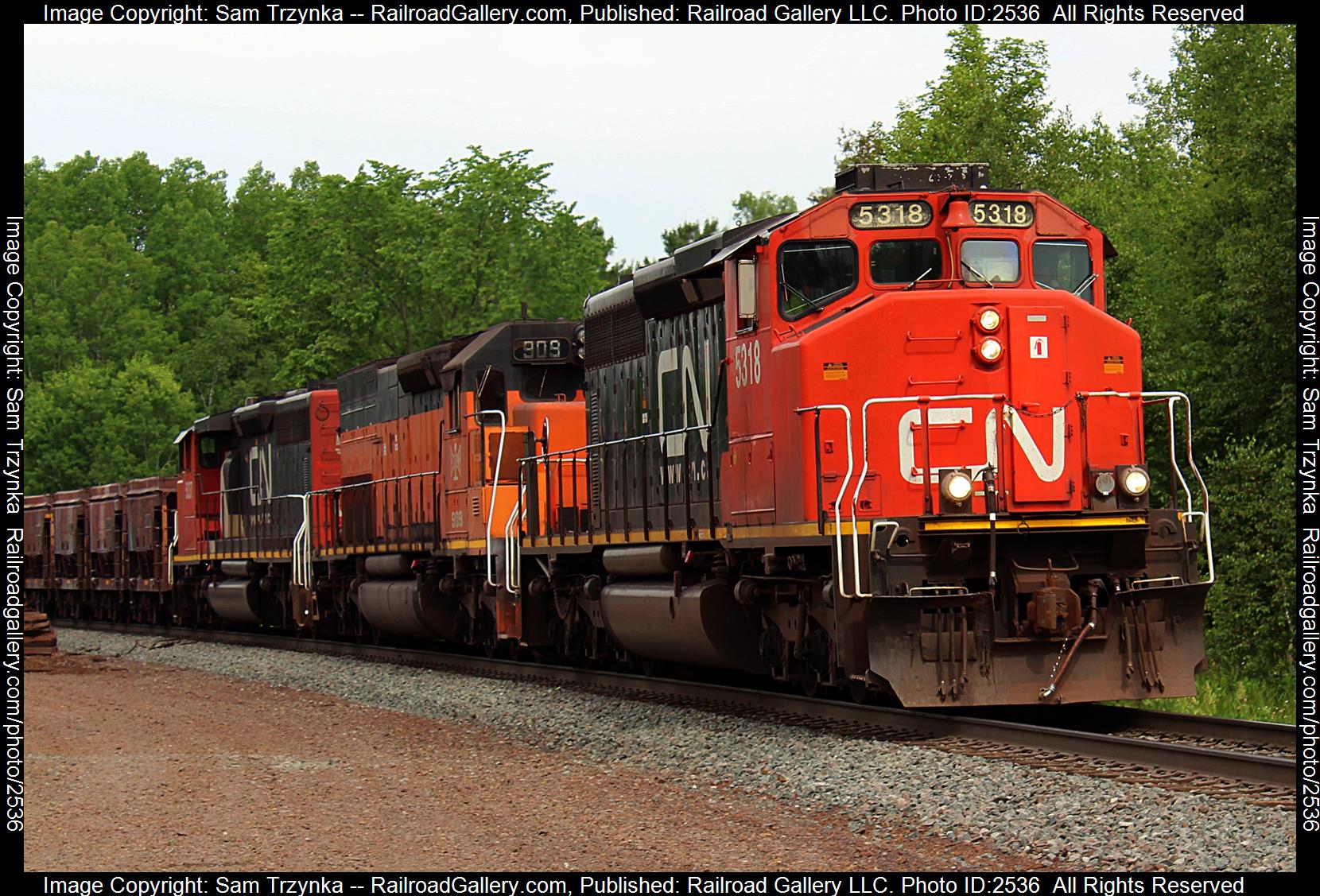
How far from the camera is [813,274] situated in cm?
1194

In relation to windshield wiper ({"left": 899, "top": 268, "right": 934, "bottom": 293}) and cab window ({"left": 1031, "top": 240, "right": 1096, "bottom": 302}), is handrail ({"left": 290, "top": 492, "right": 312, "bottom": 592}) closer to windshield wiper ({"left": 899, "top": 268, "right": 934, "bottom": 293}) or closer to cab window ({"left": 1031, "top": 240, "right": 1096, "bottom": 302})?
windshield wiper ({"left": 899, "top": 268, "right": 934, "bottom": 293})

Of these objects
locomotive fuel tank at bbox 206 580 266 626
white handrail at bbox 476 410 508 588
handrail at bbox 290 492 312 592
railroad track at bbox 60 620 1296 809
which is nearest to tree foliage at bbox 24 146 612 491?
locomotive fuel tank at bbox 206 580 266 626

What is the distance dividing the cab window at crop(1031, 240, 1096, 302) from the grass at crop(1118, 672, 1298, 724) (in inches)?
126

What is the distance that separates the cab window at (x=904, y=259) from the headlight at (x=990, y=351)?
2.68 ft

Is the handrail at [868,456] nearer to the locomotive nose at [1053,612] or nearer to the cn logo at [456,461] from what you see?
the locomotive nose at [1053,612]

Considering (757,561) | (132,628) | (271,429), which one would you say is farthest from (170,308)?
(757,561)

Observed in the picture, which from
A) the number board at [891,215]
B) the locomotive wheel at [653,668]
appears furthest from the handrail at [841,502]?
the locomotive wheel at [653,668]

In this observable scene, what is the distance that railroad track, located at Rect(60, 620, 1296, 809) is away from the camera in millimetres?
8750

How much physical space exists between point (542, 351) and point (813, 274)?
7.68 m

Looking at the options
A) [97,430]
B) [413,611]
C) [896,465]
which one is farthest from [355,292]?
[896,465]

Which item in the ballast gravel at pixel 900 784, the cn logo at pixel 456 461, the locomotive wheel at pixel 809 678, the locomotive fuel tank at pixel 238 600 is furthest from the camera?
the locomotive fuel tank at pixel 238 600

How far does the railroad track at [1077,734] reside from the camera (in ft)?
28.7

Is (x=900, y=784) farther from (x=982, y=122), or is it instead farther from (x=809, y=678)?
(x=982, y=122)

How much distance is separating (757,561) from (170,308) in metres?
71.0
